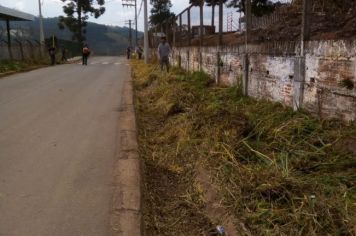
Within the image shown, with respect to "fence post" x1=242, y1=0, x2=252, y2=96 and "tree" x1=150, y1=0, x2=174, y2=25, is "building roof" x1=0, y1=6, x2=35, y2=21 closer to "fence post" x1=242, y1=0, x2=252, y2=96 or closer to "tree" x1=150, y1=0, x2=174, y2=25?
"fence post" x1=242, y1=0, x2=252, y2=96

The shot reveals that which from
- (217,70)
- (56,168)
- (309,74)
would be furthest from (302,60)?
(217,70)

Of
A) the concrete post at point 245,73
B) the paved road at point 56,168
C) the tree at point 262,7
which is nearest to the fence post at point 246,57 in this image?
the concrete post at point 245,73

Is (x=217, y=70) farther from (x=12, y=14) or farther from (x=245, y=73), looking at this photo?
(x=12, y=14)

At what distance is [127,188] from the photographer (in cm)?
448

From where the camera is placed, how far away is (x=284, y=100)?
720cm

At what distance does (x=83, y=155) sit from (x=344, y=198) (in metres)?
3.48

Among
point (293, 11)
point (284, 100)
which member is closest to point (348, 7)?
point (293, 11)

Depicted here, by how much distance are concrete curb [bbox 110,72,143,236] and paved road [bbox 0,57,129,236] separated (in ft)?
0.30

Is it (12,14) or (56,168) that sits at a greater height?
(12,14)

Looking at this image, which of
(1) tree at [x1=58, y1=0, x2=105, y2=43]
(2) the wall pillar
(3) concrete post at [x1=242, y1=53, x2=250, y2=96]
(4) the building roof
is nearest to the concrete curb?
(2) the wall pillar

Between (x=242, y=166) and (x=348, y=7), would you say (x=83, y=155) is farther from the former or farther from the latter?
(x=348, y=7)

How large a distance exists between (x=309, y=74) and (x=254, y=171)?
2549mm

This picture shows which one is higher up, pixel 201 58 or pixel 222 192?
pixel 201 58

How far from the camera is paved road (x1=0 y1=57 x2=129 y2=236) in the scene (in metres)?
3.82
